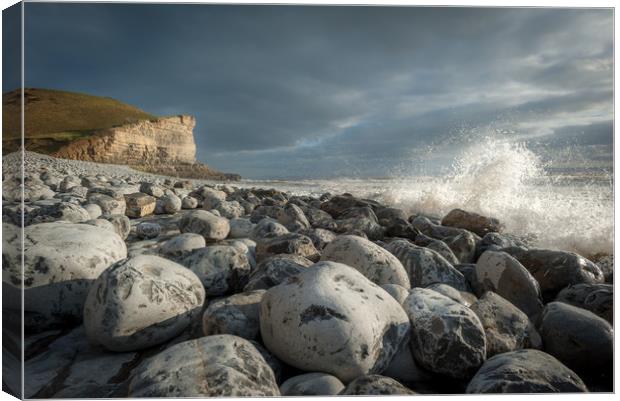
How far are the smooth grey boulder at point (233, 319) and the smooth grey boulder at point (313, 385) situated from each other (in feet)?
1.27

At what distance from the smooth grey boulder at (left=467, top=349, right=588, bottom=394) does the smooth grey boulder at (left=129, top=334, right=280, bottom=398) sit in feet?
3.29

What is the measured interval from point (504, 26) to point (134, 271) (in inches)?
113

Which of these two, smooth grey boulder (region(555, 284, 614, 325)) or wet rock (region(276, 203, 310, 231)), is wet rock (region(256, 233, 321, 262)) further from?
smooth grey boulder (region(555, 284, 614, 325))

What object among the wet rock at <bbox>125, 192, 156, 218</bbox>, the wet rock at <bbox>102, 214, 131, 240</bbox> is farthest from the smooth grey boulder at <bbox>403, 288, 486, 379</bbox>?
the wet rock at <bbox>125, 192, 156, 218</bbox>

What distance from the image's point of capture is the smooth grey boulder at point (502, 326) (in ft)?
7.35

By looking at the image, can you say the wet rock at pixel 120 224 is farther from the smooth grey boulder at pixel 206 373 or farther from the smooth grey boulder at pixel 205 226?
the smooth grey boulder at pixel 206 373

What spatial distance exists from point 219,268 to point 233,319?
0.88 meters

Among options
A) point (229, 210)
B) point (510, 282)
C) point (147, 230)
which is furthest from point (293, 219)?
point (510, 282)

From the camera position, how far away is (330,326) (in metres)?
1.92

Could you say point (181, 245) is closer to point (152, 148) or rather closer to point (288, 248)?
point (288, 248)

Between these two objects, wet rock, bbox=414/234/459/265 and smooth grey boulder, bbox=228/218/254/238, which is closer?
wet rock, bbox=414/234/459/265

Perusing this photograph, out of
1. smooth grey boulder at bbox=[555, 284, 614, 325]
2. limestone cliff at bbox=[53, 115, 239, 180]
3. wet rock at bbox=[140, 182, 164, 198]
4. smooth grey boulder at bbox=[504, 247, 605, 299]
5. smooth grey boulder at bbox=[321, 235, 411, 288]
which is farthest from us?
limestone cliff at bbox=[53, 115, 239, 180]

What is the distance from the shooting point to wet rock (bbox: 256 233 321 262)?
3.66 metres

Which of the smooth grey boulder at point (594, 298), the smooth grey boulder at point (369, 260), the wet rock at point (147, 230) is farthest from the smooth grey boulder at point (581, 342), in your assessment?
the wet rock at point (147, 230)
